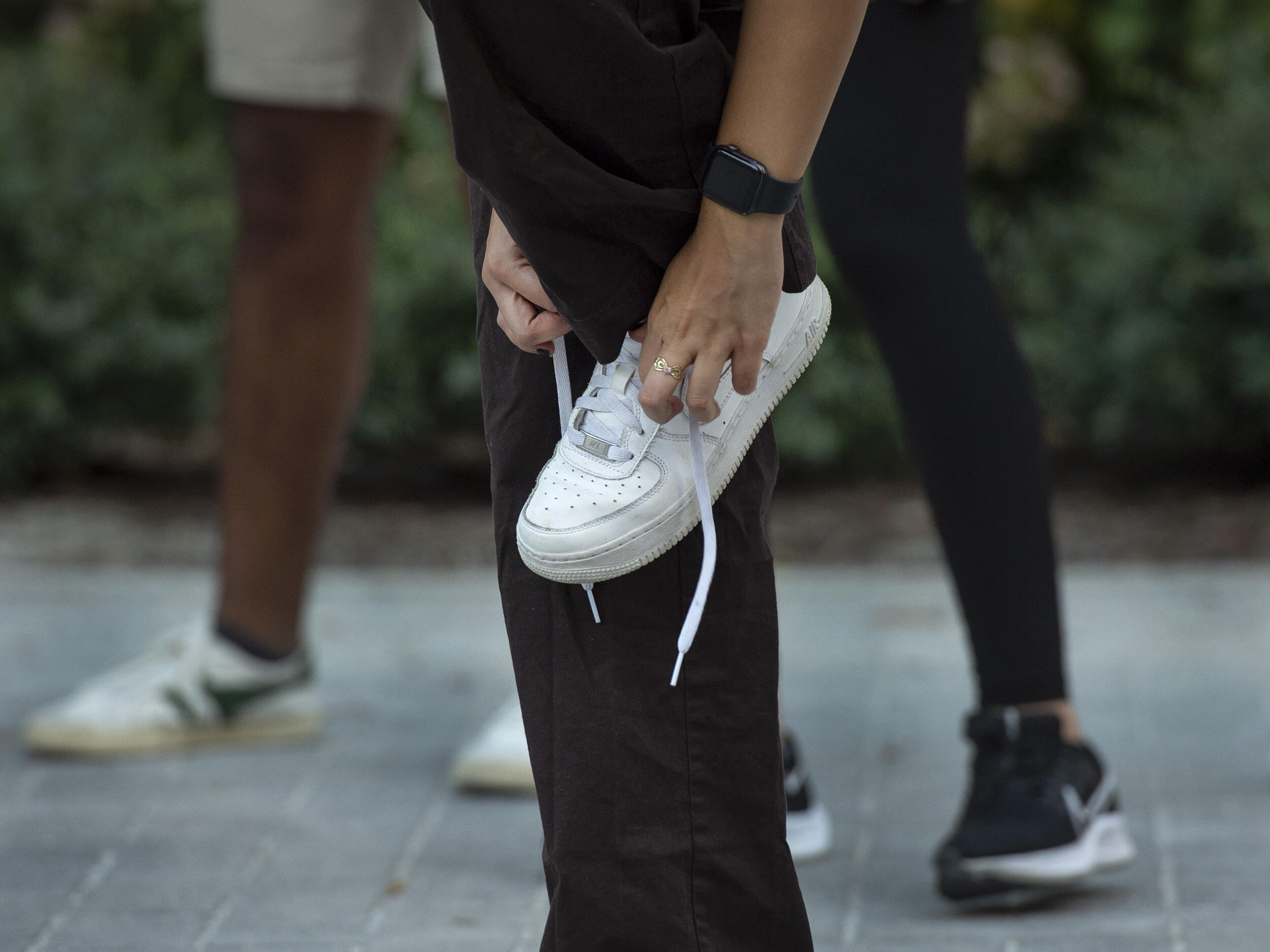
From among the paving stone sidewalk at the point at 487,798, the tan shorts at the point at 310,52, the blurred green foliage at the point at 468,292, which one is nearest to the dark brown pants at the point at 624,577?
the paving stone sidewalk at the point at 487,798

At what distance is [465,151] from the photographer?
3.62ft

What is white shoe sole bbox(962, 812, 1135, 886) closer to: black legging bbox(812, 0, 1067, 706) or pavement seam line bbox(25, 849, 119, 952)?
black legging bbox(812, 0, 1067, 706)

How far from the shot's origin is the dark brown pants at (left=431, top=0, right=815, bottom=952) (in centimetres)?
108

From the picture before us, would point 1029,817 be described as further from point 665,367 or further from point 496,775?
point 665,367

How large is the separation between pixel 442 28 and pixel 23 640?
253 centimetres

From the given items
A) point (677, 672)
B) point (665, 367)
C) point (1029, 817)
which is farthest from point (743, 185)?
point (1029, 817)

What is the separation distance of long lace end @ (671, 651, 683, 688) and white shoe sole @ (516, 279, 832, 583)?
0.07 metres

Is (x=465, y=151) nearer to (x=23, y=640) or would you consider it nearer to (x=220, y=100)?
(x=23, y=640)

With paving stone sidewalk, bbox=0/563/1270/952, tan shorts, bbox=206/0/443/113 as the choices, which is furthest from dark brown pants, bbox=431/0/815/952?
tan shorts, bbox=206/0/443/113

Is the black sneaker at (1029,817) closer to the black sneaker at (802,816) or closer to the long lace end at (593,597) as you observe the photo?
the black sneaker at (802,816)

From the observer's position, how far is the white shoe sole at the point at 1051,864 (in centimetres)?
181

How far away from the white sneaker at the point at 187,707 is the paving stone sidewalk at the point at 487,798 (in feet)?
0.14

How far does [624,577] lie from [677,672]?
0.08 m

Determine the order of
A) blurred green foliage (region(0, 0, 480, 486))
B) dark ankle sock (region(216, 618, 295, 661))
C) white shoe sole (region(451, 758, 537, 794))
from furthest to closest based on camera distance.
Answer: blurred green foliage (region(0, 0, 480, 486)), dark ankle sock (region(216, 618, 295, 661)), white shoe sole (region(451, 758, 537, 794))
